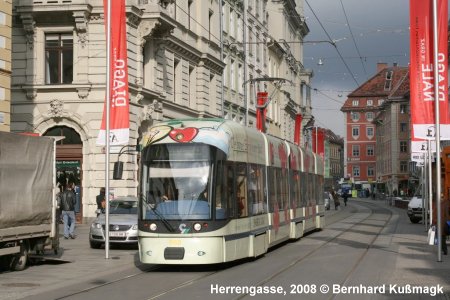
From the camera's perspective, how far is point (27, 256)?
56.3ft

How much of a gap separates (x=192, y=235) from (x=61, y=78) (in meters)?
19.2

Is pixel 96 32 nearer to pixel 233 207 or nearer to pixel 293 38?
pixel 233 207

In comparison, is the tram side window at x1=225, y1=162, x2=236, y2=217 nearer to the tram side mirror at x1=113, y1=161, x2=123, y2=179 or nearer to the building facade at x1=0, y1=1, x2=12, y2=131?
the tram side mirror at x1=113, y1=161, x2=123, y2=179

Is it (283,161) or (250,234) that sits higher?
(283,161)

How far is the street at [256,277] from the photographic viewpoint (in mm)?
12405

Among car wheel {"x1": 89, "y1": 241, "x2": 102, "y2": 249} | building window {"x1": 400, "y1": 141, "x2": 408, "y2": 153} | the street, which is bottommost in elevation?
the street

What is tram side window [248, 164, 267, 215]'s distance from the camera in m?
18.1

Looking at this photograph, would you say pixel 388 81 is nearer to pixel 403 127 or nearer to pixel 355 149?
pixel 355 149

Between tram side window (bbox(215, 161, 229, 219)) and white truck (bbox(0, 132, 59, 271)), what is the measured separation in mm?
4103

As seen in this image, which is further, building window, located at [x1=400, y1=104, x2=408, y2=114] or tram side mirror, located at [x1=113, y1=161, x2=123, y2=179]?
building window, located at [x1=400, y1=104, x2=408, y2=114]

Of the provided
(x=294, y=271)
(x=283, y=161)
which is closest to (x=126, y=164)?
(x=283, y=161)

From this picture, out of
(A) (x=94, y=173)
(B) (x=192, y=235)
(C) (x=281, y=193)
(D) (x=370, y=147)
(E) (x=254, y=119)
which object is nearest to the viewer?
(B) (x=192, y=235)

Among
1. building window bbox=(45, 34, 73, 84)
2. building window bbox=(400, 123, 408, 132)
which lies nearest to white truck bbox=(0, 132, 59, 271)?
building window bbox=(45, 34, 73, 84)

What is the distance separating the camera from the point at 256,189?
1864 cm
